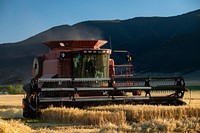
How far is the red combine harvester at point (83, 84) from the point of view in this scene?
58.0ft

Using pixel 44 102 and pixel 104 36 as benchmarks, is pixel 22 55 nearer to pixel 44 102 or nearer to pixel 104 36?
pixel 104 36

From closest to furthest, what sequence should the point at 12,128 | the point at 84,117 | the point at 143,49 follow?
the point at 12,128
the point at 84,117
the point at 143,49

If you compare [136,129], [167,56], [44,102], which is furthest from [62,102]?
[167,56]

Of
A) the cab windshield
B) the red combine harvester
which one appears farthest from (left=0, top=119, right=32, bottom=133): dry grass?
the cab windshield

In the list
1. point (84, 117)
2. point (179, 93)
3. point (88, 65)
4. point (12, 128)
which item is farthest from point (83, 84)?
point (12, 128)

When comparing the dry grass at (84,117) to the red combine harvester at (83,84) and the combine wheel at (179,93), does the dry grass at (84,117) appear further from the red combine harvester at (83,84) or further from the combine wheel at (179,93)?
the combine wheel at (179,93)

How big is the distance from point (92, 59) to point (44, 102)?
461 centimetres

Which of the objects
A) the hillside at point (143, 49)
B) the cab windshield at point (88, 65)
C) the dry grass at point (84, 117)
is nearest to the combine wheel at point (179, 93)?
the cab windshield at point (88, 65)

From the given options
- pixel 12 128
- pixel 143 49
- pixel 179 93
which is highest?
pixel 143 49

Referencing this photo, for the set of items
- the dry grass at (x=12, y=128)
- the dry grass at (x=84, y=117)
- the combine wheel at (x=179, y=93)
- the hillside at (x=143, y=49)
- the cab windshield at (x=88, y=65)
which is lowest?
the dry grass at (x=84, y=117)

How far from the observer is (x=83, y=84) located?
1980 centimetres

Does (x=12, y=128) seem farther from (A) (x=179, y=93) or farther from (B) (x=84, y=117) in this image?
(A) (x=179, y=93)

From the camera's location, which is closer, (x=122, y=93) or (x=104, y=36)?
(x=122, y=93)

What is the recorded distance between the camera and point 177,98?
63.1 ft
